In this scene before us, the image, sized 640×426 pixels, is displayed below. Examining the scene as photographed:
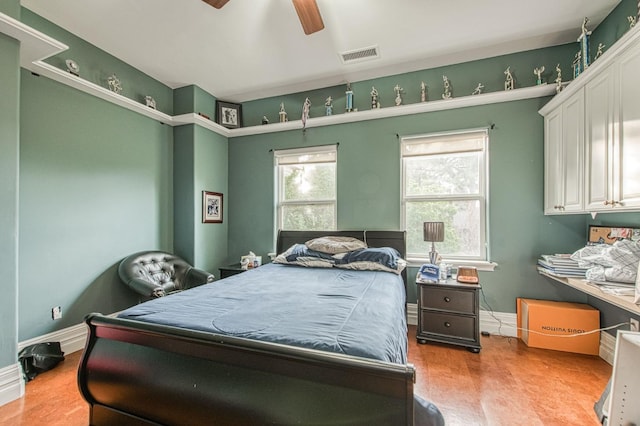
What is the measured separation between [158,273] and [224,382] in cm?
256

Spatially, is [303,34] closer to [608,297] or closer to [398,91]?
[398,91]

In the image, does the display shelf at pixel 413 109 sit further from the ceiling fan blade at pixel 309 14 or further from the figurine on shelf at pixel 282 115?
the ceiling fan blade at pixel 309 14

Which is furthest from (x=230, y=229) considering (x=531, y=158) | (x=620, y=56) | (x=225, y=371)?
(x=620, y=56)

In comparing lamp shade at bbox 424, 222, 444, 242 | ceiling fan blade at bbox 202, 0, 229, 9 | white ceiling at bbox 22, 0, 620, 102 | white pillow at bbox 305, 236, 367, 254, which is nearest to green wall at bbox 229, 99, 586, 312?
white pillow at bbox 305, 236, 367, 254

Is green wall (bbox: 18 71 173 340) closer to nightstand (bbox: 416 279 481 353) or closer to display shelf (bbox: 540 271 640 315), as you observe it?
nightstand (bbox: 416 279 481 353)

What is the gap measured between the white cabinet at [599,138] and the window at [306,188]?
2385 mm

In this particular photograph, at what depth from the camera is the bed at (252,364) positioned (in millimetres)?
1020

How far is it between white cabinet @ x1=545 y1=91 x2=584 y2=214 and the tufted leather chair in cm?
369

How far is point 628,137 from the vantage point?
1.85 meters

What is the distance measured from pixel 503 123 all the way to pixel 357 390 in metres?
3.27

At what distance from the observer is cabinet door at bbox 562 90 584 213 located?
2359 mm

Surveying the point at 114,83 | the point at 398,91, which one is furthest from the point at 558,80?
the point at 114,83

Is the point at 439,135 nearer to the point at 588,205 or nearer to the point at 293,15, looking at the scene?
the point at 588,205

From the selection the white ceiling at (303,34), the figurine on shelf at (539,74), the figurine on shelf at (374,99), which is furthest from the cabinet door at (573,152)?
the figurine on shelf at (374,99)
